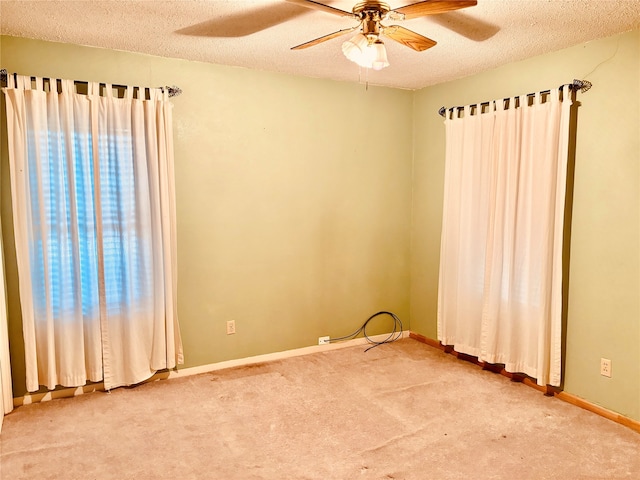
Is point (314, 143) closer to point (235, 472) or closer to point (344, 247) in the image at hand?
point (344, 247)

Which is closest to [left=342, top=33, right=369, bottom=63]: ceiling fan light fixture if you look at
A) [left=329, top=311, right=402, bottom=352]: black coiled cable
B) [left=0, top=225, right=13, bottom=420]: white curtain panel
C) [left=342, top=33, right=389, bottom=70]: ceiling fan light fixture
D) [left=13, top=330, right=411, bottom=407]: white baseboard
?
[left=342, top=33, right=389, bottom=70]: ceiling fan light fixture

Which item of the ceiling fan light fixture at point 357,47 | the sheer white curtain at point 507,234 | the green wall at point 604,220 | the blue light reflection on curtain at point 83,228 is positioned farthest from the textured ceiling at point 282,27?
the blue light reflection on curtain at point 83,228

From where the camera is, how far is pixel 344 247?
429 cm

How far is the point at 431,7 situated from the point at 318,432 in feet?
7.48

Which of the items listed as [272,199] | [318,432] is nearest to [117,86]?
[272,199]

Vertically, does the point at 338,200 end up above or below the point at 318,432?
above

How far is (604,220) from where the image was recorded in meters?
3.03

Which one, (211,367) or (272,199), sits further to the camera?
(272,199)

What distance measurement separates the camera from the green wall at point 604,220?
2.89 meters

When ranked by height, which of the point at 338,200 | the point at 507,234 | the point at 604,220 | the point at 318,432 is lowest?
the point at 318,432

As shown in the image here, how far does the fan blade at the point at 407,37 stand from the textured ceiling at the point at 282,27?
0.67 feet

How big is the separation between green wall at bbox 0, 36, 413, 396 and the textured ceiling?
0.66 feet

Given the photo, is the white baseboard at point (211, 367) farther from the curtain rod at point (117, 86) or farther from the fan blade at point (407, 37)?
the fan blade at point (407, 37)

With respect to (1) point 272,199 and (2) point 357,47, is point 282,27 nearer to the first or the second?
(2) point 357,47
